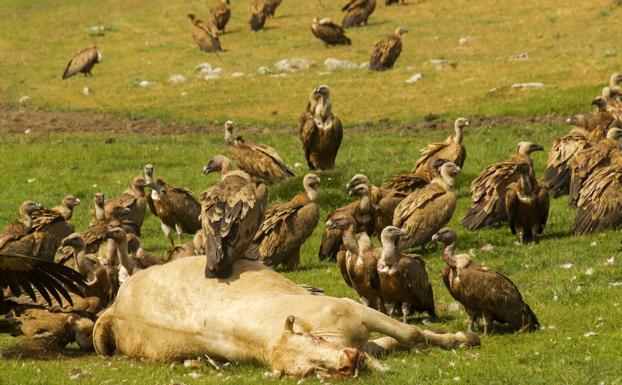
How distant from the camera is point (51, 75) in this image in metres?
42.2

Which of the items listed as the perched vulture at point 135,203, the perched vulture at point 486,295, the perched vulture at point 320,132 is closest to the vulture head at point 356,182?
the perched vulture at point 135,203

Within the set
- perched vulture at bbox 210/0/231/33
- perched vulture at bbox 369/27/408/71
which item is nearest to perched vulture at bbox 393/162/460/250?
perched vulture at bbox 369/27/408/71

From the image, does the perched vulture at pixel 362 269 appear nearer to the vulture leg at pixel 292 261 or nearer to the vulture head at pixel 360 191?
the vulture head at pixel 360 191

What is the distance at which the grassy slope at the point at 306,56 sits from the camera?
106 ft

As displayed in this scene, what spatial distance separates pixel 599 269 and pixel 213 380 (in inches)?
225

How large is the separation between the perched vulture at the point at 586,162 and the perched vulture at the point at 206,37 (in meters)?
26.9

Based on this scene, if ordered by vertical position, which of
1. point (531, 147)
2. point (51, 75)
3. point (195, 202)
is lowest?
point (51, 75)

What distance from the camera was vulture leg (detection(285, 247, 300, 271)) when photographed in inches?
627

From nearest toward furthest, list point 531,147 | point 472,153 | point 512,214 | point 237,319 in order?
1. point 237,319
2. point 512,214
3. point 531,147
4. point 472,153

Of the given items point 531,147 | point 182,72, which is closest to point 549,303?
point 531,147

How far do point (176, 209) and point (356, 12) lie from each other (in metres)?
29.7

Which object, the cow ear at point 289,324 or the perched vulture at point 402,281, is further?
the perched vulture at point 402,281

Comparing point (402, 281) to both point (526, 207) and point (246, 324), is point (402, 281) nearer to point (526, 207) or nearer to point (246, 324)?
point (246, 324)

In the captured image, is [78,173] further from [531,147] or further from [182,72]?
[182,72]
